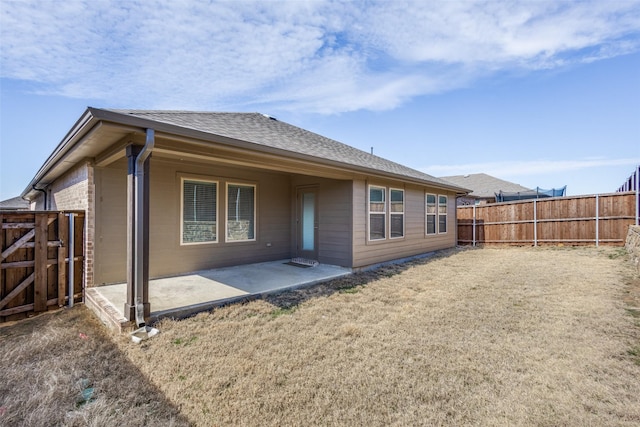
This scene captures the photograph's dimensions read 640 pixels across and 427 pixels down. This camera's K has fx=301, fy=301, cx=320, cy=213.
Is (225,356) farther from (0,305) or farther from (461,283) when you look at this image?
(461,283)

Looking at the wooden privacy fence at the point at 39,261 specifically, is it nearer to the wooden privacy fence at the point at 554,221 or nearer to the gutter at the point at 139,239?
the gutter at the point at 139,239

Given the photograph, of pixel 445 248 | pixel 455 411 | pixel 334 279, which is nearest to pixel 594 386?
pixel 455 411

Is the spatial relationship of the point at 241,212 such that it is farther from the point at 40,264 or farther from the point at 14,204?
the point at 14,204

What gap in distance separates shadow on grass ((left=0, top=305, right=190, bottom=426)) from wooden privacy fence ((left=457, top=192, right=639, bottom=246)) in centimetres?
1322

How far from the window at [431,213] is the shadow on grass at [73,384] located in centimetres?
962

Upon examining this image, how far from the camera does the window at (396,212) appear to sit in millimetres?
8646

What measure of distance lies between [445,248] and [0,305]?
40.3 feet

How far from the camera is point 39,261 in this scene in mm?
4641

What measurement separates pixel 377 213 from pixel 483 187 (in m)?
19.0

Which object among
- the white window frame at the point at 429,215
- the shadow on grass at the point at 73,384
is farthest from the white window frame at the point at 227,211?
the white window frame at the point at 429,215

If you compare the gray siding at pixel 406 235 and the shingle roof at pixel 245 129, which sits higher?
the shingle roof at pixel 245 129

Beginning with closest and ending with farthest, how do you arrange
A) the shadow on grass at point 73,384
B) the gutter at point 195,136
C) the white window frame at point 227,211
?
the shadow on grass at point 73,384 → the gutter at point 195,136 → the white window frame at point 227,211

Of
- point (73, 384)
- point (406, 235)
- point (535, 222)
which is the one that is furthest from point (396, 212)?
point (73, 384)

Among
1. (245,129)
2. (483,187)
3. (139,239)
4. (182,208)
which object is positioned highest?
(483,187)
